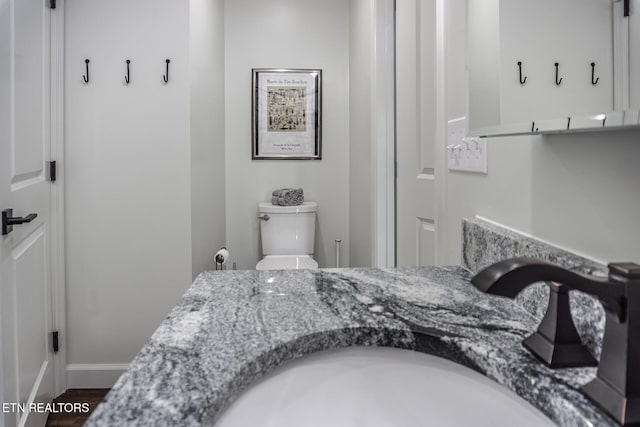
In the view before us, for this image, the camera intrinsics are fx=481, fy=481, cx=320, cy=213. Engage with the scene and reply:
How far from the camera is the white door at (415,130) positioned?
69.1 inches

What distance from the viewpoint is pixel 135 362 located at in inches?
22.5

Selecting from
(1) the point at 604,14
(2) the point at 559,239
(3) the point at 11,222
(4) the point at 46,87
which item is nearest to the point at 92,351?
(3) the point at 11,222

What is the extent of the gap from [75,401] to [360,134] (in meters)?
1.97

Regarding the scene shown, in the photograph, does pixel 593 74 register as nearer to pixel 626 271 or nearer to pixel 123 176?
pixel 626 271

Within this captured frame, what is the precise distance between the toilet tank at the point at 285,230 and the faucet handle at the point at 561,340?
2.53 m

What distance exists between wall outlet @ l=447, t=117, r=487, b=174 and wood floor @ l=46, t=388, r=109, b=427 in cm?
181

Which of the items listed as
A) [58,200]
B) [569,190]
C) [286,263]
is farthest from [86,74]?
[569,190]

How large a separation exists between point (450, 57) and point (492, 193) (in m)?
0.49

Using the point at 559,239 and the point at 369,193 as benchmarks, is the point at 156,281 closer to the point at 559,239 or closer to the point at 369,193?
the point at 369,193

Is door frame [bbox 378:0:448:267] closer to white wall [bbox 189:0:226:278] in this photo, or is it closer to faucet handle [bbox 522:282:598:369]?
white wall [bbox 189:0:226:278]

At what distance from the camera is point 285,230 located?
10.0 feet

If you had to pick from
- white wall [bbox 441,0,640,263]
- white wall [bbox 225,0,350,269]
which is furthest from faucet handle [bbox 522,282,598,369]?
white wall [bbox 225,0,350,269]

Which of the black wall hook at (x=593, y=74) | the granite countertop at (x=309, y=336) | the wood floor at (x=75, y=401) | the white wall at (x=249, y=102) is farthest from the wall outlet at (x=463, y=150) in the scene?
the white wall at (x=249, y=102)

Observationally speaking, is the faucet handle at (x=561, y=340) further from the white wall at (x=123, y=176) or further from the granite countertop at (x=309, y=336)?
the white wall at (x=123, y=176)
